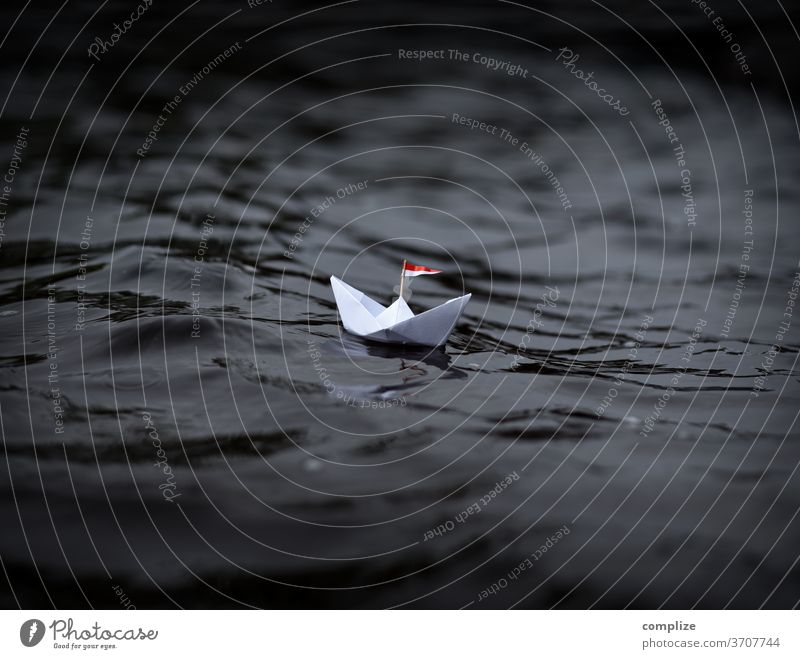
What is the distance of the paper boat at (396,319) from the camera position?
9.46 ft

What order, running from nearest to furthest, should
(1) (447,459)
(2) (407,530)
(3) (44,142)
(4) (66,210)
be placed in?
(2) (407,530), (1) (447,459), (4) (66,210), (3) (44,142)

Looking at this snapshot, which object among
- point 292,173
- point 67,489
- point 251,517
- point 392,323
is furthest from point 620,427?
point 292,173

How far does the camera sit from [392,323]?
9.72 feet

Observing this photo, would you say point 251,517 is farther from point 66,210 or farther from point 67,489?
point 66,210

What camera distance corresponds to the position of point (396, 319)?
2.96 metres

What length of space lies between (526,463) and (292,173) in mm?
Result: 2856
